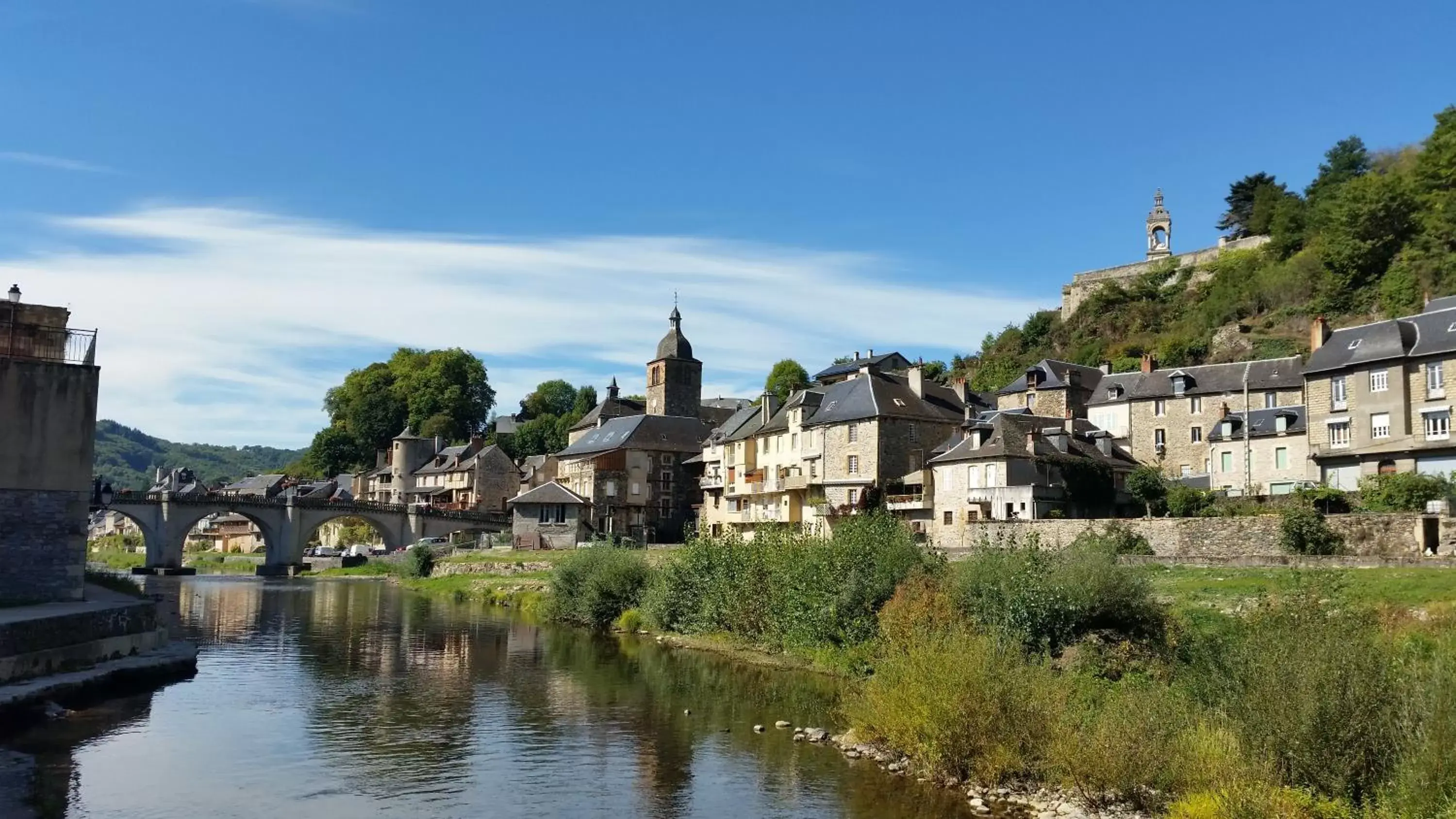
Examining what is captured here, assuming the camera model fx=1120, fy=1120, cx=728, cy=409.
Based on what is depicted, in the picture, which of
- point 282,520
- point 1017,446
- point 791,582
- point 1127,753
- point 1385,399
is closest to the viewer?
point 1127,753

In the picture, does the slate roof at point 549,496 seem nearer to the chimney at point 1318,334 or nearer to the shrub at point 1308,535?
the chimney at point 1318,334

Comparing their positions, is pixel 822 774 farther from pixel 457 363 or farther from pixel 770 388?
pixel 457 363

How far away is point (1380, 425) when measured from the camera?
43.4 metres

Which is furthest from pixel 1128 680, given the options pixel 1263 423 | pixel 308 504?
pixel 308 504

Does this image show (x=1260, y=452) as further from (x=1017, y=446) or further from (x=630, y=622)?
(x=630, y=622)

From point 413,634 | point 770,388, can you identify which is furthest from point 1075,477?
point 770,388

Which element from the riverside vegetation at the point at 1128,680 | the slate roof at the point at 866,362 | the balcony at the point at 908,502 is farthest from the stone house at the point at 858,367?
the riverside vegetation at the point at 1128,680

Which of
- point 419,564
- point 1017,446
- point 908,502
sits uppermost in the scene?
point 1017,446

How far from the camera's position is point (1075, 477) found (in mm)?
46281

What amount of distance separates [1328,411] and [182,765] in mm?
43350

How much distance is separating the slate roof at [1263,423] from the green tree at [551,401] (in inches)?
2949

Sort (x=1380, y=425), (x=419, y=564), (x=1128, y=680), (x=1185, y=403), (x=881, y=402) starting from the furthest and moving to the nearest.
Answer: (x=419, y=564) < (x=1185, y=403) < (x=881, y=402) < (x=1380, y=425) < (x=1128, y=680)

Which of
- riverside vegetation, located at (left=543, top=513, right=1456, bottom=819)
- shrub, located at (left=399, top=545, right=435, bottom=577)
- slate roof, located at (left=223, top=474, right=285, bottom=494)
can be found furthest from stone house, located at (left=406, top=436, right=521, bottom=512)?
riverside vegetation, located at (left=543, top=513, right=1456, bottom=819)

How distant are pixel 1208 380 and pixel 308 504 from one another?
5794cm
